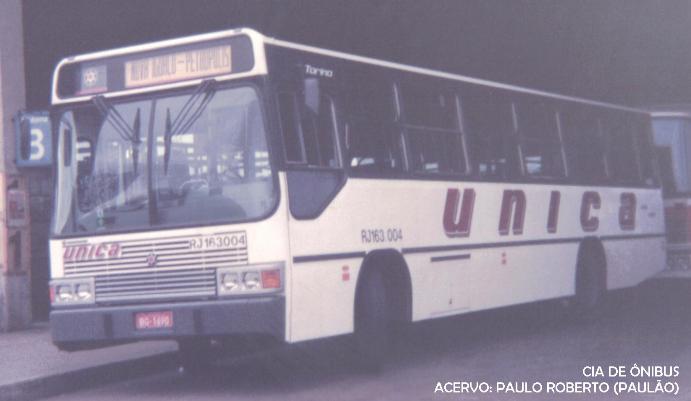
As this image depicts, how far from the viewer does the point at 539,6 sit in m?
23.2

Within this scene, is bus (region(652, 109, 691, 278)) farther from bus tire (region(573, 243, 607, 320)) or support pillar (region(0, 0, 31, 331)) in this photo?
support pillar (region(0, 0, 31, 331))

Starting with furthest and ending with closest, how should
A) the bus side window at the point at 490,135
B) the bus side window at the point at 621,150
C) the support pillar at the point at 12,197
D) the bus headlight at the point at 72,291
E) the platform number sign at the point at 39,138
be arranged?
the bus side window at the point at 621,150 < the support pillar at the point at 12,197 < the platform number sign at the point at 39,138 < the bus side window at the point at 490,135 < the bus headlight at the point at 72,291

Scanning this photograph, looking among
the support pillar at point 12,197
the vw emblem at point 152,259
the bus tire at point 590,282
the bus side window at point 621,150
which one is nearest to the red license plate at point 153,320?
the vw emblem at point 152,259

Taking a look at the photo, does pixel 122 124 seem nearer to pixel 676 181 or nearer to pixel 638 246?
pixel 638 246

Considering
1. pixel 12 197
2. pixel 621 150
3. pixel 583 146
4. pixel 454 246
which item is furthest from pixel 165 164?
pixel 621 150

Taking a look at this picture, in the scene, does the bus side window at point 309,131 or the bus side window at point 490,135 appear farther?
the bus side window at point 490,135

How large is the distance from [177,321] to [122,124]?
193cm

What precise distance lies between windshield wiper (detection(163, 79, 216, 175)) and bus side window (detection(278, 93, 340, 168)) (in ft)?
2.09

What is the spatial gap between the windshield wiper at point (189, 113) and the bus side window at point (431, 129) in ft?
8.83

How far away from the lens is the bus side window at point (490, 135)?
14.4 metres

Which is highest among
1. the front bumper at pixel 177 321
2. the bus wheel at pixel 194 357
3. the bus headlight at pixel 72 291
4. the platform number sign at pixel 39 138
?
the platform number sign at pixel 39 138

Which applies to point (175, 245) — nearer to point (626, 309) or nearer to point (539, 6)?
point (626, 309)

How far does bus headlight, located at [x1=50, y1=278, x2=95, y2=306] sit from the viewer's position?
37.2ft

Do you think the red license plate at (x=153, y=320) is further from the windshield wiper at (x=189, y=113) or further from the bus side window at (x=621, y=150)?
the bus side window at (x=621, y=150)
